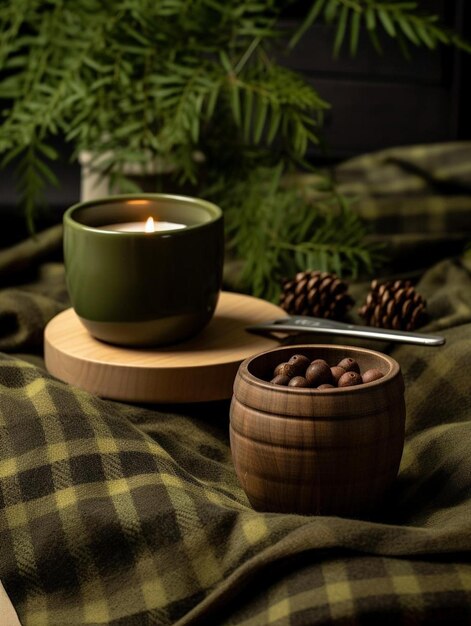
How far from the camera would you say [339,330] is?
69cm

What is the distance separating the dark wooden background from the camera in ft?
3.86

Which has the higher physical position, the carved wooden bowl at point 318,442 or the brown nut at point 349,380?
the brown nut at point 349,380

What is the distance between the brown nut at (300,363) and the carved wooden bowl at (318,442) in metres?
0.03

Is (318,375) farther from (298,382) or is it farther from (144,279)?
(144,279)

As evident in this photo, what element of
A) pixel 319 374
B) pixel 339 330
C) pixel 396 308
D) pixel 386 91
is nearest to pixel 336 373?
pixel 319 374

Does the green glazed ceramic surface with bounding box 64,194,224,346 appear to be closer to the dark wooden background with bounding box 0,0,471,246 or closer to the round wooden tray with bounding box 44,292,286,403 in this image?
the round wooden tray with bounding box 44,292,286,403

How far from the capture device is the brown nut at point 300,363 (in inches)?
21.7

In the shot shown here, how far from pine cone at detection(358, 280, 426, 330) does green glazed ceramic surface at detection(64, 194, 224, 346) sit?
0.50 feet

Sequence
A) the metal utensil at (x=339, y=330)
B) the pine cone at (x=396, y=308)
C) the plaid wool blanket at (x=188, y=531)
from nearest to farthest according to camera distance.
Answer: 1. the plaid wool blanket at (x=188, y=531)
2. the metal utensil at (x=339, y=330)
3. the pine cone at (x=396, y=308)

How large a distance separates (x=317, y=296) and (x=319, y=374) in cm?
27

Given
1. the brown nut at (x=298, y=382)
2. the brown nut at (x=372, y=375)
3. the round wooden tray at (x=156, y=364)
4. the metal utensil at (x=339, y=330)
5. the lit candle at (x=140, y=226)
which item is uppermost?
the lit candle at (x=140, y=226)

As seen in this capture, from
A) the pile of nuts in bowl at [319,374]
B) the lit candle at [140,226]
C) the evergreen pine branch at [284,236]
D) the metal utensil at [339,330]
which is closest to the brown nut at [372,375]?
the pile of nuts in bowl at [319,374]

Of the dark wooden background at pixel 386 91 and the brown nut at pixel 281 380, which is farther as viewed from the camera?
the dark wooden background at pixel 386 91

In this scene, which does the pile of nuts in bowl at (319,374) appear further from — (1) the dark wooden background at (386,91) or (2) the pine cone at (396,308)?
(1) the dark wooden background at (386,91)
